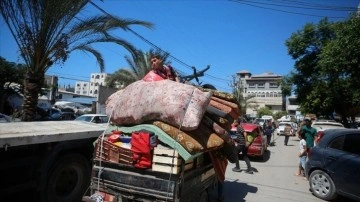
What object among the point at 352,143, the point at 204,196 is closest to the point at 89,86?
the point at 352,143

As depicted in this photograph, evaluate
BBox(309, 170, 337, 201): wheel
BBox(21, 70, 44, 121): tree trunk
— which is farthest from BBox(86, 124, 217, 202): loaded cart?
BBox(21, 70, 44, 121): tree trunk

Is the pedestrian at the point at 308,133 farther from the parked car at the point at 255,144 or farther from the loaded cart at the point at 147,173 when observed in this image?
the loaded cart at the point at 147,173

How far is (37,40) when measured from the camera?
9.09 metres

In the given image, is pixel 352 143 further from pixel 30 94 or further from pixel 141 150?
pixel 30 94

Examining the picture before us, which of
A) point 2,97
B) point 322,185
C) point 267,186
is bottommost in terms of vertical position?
point 267,186

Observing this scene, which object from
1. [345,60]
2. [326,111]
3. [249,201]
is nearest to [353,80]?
[345,60]

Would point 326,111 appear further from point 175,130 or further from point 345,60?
point 175,130

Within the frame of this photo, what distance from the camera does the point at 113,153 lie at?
4.33m

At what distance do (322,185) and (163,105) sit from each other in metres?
5.04

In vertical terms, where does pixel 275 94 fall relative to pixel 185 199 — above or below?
above

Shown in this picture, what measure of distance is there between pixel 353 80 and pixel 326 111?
353 inches

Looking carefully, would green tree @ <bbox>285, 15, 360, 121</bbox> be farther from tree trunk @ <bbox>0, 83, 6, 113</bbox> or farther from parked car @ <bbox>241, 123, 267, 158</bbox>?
tree trunk @ <bbox>0, 83, 6, 113</bbox>

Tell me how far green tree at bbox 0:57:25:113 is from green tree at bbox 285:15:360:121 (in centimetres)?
2503

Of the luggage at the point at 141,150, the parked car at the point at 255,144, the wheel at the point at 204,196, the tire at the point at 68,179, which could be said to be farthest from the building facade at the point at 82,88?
the luggage at the point at 141,150
